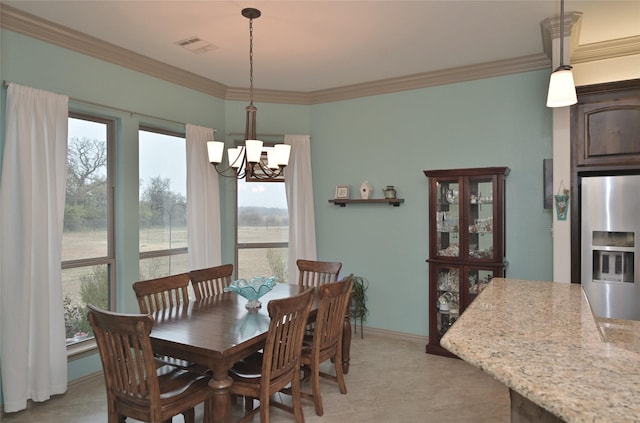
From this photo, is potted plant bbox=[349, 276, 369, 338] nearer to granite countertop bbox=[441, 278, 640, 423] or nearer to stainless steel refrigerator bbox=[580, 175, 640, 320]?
stainless steel refrigerator bbox=[580, 175, 640, 320]

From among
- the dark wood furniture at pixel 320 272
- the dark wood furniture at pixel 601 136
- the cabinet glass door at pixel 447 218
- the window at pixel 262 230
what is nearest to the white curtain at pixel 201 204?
the window at pixel 262 230

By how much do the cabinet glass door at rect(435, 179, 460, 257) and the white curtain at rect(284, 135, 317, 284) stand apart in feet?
5.11

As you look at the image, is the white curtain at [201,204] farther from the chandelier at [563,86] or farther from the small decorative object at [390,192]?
the chandelier at [563,86]

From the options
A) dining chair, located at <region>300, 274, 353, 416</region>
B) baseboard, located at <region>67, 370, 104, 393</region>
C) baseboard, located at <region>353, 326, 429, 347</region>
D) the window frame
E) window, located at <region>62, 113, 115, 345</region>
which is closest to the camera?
dining chair, located at <region>300, 274, 353, 416</region>

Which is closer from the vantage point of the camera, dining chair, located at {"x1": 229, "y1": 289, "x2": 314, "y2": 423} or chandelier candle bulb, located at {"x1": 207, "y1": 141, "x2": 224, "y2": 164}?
dining chair, located at {"x1": 229, "y1": 289, "x2": 314, "y2": 423}

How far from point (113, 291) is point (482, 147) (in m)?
3.86

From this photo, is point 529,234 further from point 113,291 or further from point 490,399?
point 113,291

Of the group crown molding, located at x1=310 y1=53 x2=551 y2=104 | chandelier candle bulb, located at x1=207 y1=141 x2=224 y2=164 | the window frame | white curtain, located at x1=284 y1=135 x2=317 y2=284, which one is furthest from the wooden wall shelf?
the window frame

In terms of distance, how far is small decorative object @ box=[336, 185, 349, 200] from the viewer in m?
4.95

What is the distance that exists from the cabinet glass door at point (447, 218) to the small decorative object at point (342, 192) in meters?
1.15

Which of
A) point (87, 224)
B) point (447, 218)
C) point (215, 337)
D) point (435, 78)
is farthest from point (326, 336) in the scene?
point (435, 78)

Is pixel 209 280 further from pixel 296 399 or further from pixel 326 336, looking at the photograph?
pixel 296 399

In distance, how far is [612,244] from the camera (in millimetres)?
3076

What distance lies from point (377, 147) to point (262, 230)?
1737 mm
